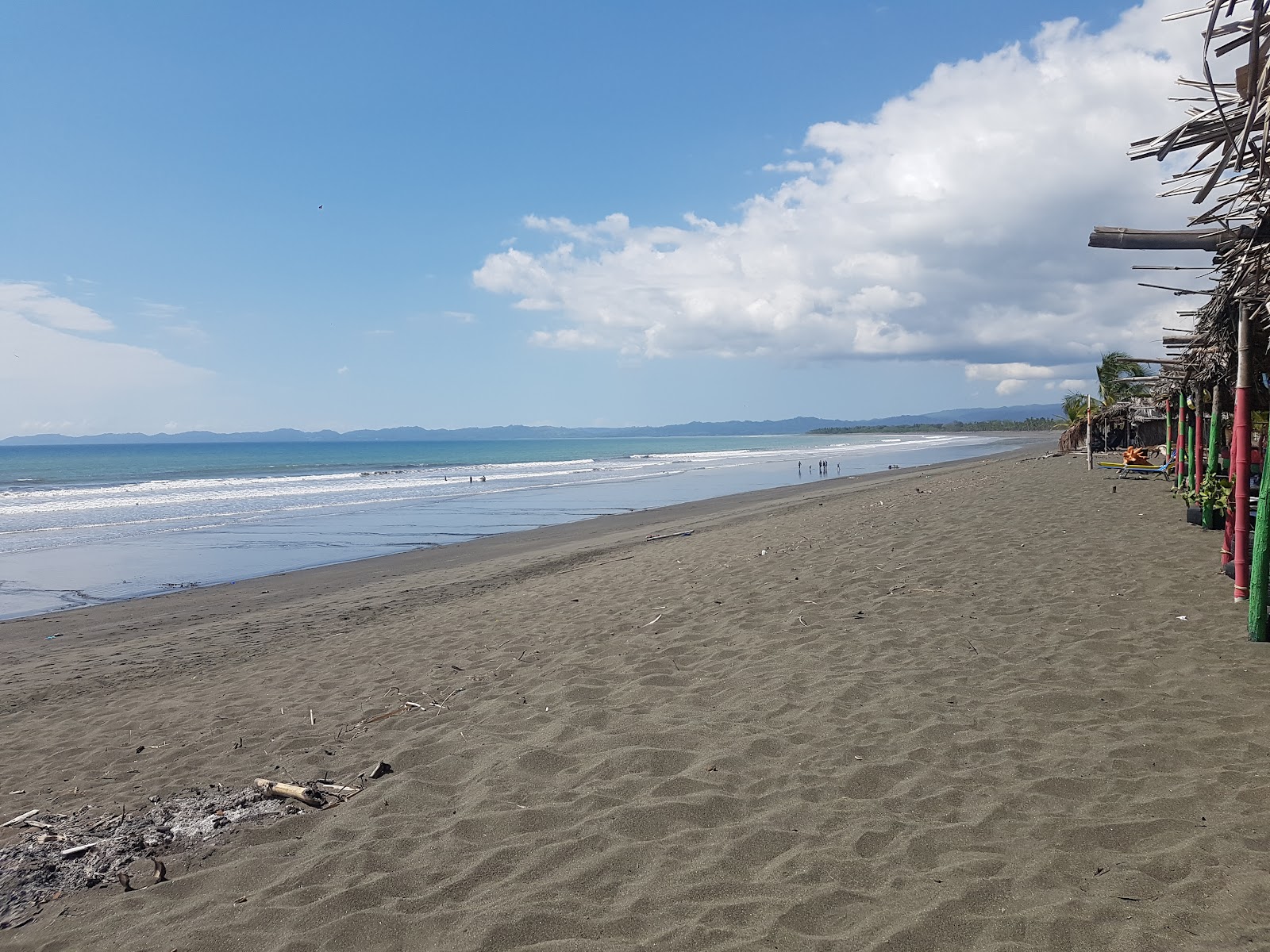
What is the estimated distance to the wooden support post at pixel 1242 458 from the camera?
5898 millimetres

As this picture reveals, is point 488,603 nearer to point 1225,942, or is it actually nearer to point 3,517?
point 1225,942

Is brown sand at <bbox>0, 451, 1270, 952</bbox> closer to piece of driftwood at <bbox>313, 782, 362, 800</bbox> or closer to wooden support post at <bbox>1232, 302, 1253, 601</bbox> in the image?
piece of driftwood at <bbox>313, 782, 362, 800</bbox>

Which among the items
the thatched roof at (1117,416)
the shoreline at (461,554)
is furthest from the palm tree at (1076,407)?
the shoreline at (461,554)

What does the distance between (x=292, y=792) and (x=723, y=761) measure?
2.27 metres

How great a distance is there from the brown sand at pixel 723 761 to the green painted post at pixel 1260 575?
19 cm

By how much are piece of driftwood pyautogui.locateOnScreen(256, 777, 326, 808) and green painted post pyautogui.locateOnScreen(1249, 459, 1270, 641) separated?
6216mm

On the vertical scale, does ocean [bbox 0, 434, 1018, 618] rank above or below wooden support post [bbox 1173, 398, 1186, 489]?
below

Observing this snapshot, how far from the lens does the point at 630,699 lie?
17.2 ft

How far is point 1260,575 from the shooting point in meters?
5.55

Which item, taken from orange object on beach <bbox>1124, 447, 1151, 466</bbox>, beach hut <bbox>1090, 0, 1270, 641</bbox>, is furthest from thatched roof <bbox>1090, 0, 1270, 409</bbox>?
orange object on beach <bbox>1124, 447, 1151, 466</bbox>

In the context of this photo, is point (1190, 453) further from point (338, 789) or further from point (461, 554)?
point (338, 789)

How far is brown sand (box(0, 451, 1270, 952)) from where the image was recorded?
9.58ft

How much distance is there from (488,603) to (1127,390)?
3926 centimetres

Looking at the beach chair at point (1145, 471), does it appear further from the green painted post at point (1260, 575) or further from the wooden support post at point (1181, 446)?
the green painted post at point (1260, 575)
